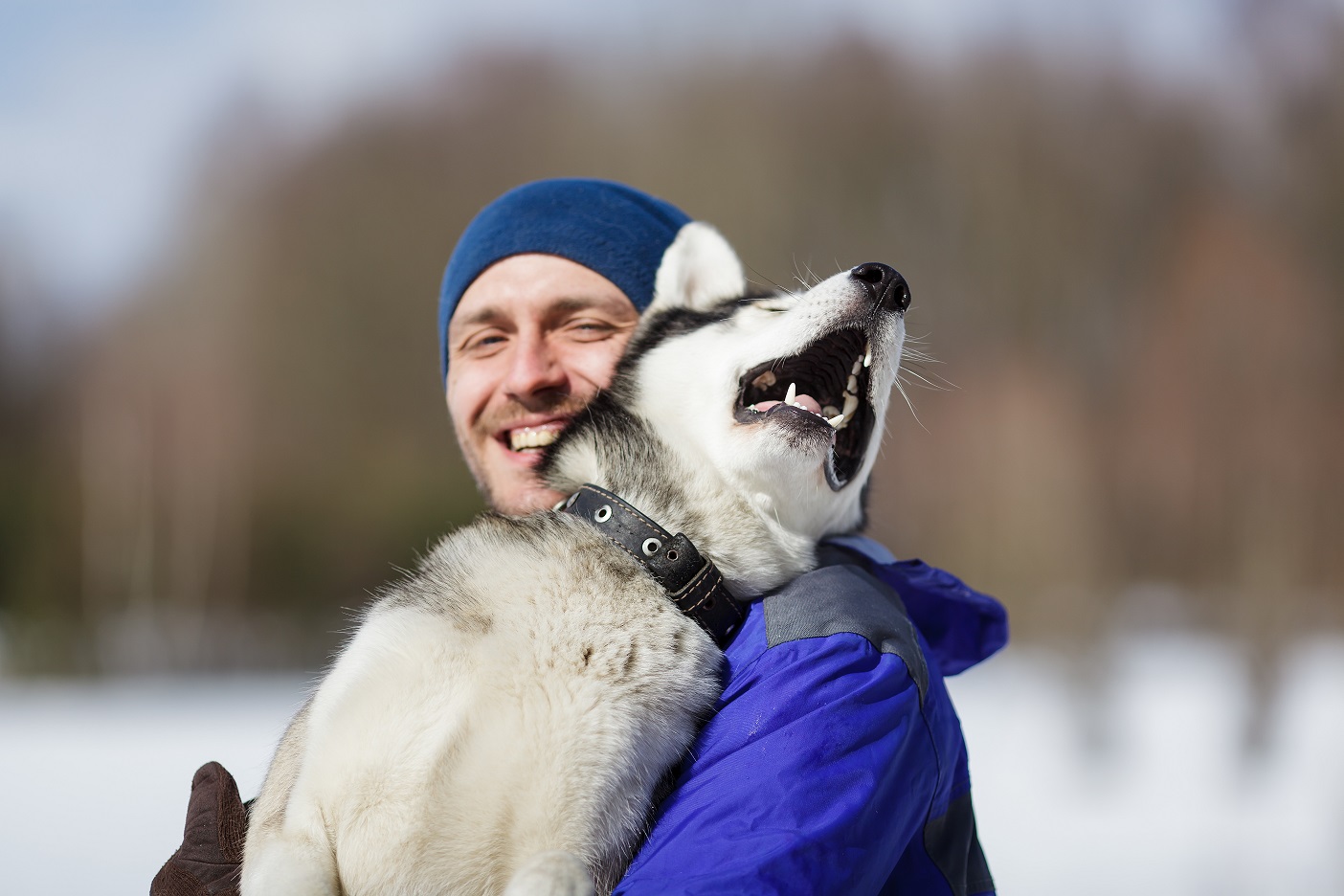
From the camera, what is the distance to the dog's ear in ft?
7.80

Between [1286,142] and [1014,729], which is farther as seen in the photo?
[1286,142]

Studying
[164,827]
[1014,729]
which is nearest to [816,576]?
[164,827]

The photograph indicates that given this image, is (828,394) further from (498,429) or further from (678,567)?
(498,429)

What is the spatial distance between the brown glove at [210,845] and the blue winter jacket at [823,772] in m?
Answer: 0.73

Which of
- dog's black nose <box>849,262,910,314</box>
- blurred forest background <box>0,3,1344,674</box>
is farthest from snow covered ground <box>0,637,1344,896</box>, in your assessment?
dog's black nose <box>849,262,910,314</box>

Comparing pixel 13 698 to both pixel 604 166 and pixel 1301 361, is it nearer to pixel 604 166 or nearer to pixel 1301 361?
pixel 604 166

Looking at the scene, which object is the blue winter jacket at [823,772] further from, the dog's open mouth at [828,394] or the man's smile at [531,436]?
the man's smile at [531,436]

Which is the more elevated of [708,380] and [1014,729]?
[708,380]

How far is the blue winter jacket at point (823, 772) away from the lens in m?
1.40

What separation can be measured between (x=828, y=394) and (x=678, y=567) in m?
0.65

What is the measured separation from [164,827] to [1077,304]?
1177 cm

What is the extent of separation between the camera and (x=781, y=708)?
1.54 m

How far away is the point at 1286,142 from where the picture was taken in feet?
40.2

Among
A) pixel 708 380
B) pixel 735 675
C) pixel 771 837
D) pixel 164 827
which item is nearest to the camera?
pixel 771 837
